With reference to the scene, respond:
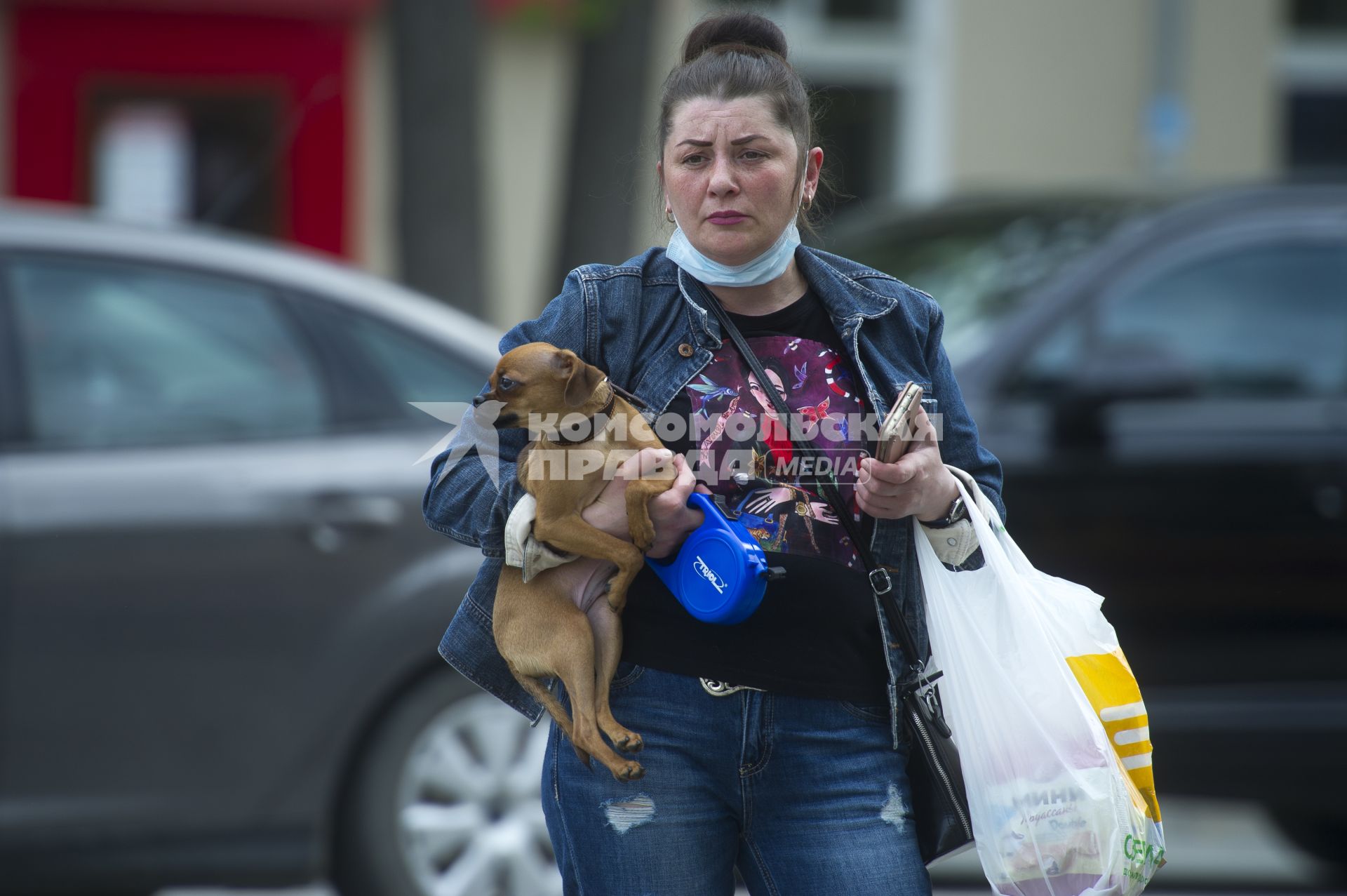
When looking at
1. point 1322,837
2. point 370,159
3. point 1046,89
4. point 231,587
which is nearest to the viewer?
point 231,587

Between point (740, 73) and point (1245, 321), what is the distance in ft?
9.26

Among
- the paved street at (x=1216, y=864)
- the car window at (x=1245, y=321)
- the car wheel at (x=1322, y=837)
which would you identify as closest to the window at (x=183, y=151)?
the paved street at (x=1216, y=864)

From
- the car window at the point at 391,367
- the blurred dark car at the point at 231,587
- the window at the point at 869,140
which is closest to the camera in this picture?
the blurred dark car at the point at 231,587

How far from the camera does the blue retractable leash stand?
1910 millimetres

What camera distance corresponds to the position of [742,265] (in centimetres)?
208

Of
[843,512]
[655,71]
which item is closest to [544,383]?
[843,512]

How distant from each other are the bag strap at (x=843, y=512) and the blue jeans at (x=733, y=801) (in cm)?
10

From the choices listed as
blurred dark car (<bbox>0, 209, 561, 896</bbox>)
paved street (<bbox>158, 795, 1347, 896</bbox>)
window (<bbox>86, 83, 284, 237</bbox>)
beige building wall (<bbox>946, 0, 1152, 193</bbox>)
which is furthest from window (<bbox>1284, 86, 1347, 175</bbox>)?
blurred dark car (<bbox>0, 209, 561, 896</bbox>)

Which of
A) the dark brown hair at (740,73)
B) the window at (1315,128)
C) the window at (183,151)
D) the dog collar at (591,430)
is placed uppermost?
the window at (1315,128)

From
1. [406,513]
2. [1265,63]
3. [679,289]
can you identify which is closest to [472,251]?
[406,513]

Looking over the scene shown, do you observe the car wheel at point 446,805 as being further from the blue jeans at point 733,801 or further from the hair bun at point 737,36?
the hair bun at point 737,36

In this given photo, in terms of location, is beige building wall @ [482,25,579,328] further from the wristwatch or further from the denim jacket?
the wristwatch

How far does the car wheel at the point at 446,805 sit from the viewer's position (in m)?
3.86

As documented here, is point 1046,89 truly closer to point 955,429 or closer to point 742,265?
point 955,429
